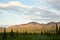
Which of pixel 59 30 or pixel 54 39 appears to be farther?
pixel 59 30

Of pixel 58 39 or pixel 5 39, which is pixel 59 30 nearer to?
pixel 58 39

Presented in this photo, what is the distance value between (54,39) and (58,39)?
44.9 inches

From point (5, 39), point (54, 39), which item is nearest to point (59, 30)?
→ point (54, 39)

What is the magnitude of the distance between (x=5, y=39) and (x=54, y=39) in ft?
40.5

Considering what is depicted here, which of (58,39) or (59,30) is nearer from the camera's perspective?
(58,39)

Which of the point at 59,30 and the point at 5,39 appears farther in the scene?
the point at 59,30

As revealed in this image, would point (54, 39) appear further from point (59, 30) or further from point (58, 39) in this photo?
point (59, 30)

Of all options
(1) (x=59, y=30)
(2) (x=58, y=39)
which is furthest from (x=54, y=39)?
(1) (x=59, y=30)

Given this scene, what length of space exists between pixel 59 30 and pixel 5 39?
66.4 feet

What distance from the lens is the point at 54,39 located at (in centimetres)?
4497

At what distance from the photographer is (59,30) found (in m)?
56.5

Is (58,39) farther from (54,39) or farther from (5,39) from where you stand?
(5,39)

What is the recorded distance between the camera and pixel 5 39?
43.5 m

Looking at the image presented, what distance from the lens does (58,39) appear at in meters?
44.3
